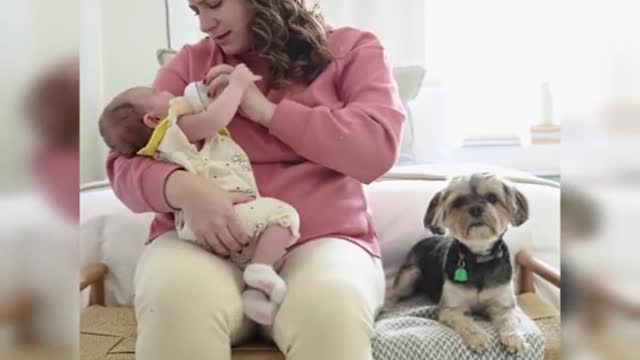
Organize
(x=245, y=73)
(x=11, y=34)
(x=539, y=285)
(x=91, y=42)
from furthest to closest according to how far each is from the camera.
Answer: (x=91, y=42), (x=539, y=285), (x=245, y=73), (x=11, y=34)

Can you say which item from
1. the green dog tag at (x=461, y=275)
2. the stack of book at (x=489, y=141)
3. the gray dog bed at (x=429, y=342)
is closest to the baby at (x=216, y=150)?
the gray dog bed at (x=429, y=342)

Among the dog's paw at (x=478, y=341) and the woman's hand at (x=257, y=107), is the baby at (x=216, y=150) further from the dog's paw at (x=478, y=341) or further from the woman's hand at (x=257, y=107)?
the dog's paw at (x=478, y=341)

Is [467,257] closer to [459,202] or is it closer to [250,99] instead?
[459,202]

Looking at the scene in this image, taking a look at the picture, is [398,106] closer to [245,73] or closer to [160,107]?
[245,73]

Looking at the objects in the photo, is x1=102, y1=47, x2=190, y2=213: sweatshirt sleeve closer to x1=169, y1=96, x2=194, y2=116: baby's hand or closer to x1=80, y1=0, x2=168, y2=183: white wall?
x1=169, y1=96, x2=194, y2=116: baby's hand

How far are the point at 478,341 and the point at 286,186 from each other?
350 millimetres

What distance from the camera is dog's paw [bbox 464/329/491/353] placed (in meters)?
1.06

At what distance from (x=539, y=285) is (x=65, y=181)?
1.20 m

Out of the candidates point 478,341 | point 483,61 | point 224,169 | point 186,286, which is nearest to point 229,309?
point 186,286

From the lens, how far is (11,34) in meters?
0.36

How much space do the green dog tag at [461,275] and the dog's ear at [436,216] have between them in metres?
0.07

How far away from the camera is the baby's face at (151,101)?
3.81ft

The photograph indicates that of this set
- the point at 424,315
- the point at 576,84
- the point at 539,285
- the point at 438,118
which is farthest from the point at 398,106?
the point at 438,118

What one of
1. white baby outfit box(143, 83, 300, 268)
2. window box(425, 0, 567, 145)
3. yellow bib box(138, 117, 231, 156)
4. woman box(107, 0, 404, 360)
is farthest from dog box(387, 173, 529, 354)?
window box(425, 0, 567, 145)
